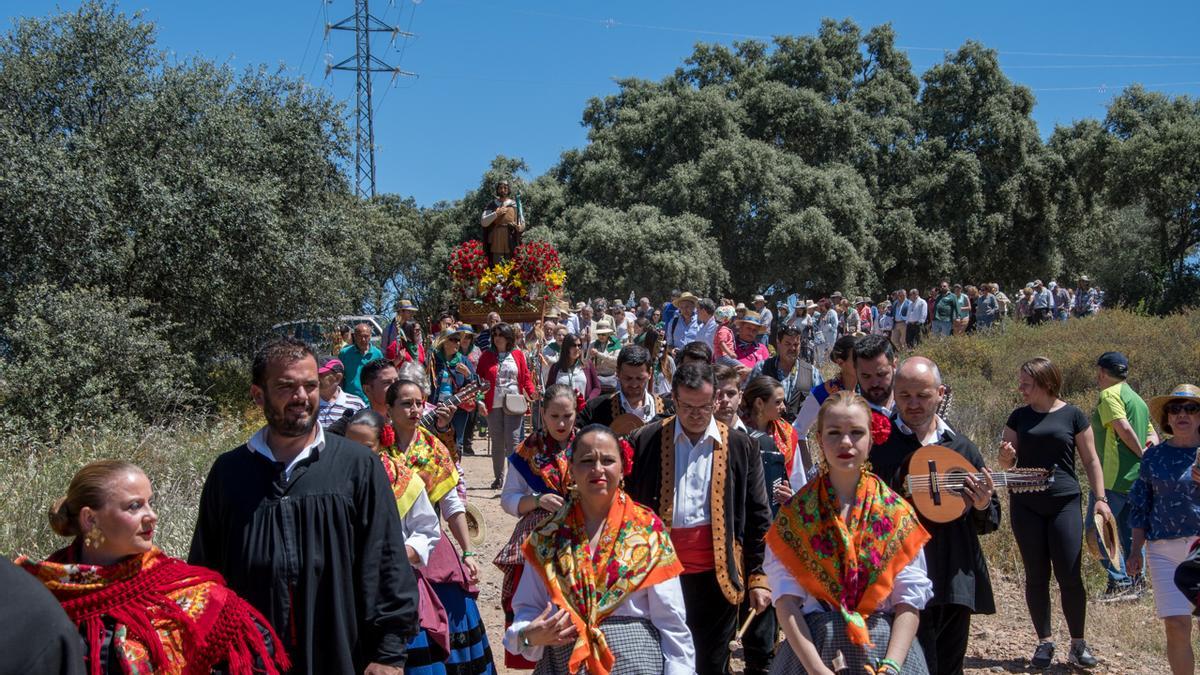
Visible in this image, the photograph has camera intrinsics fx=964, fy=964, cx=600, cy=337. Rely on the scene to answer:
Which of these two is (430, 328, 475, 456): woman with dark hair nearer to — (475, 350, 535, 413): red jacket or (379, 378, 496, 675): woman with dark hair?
→ (475, 350, 535, 413): red jacket

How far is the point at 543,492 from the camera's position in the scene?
4.70m

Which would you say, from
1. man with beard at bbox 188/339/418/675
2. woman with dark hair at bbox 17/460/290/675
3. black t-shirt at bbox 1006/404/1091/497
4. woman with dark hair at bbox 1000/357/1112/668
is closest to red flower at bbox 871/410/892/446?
woman with dark hair at bbox 1000/357/1112/668

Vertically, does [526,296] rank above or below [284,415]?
above

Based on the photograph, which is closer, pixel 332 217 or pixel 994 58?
pixel 332 217

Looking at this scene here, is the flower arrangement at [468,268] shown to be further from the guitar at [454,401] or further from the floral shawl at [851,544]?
the floral shawl at [851,544]

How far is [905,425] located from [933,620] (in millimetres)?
885

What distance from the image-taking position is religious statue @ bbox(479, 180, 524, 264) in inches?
676

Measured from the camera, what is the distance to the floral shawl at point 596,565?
11.0 ft

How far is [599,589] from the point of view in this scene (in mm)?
3402

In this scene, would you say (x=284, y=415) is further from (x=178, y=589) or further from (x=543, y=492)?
(x=543, y=492)

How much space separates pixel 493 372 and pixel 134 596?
800 centimetres

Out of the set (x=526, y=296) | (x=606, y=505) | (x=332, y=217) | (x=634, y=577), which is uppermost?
(x=332, y=217)

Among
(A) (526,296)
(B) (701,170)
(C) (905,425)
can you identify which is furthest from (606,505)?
(B) (701,170)

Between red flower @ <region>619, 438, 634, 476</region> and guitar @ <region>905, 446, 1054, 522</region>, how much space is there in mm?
1219
